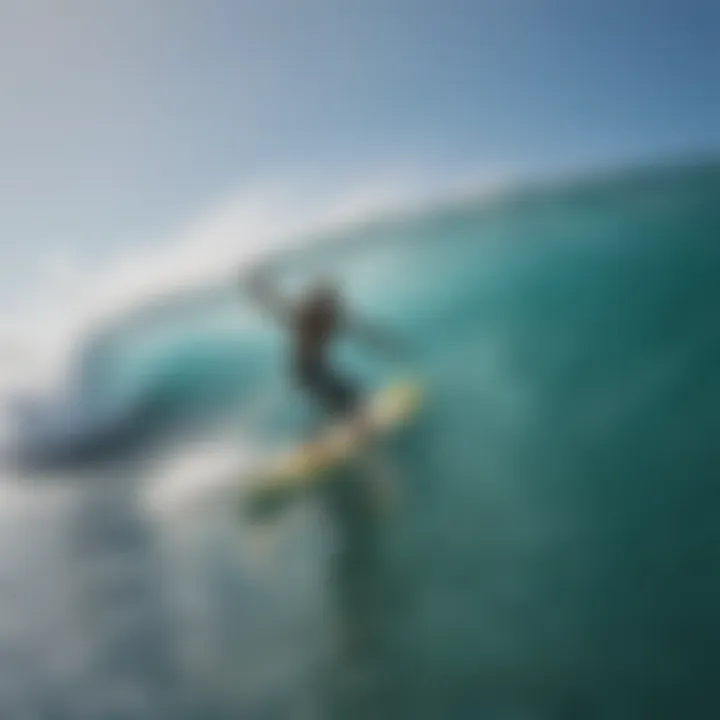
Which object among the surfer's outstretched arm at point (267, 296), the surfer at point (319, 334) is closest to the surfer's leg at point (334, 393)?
the surfer at point (319, 334)

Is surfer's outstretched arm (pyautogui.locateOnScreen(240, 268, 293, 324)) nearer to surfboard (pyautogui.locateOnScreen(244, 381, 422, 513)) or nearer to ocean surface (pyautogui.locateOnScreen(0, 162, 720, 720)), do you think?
ocean surface (pyautogui.locateOnScreen(0, 162, 720, 720))

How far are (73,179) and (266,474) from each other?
1.89ft

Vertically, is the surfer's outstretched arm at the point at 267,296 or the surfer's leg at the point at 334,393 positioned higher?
the surfer's outstretched arm at the point at 267,296

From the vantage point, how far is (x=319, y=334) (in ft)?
5.84

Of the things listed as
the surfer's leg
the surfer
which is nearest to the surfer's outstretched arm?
the surfer

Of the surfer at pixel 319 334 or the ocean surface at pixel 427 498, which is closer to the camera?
the ocean surface at pixel 427 498

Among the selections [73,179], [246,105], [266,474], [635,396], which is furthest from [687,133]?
[73,179]

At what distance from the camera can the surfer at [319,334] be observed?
175 centimetres

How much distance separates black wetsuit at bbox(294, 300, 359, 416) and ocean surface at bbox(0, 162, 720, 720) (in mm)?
30

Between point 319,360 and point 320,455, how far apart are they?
15 centimetres

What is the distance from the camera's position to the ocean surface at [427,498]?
1.62m

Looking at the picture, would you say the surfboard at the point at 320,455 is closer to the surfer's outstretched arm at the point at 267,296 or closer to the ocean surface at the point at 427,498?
the ocean surface at the point at 427,498

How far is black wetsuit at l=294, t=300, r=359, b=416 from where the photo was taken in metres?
1.75

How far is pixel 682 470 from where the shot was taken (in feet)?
5.60
